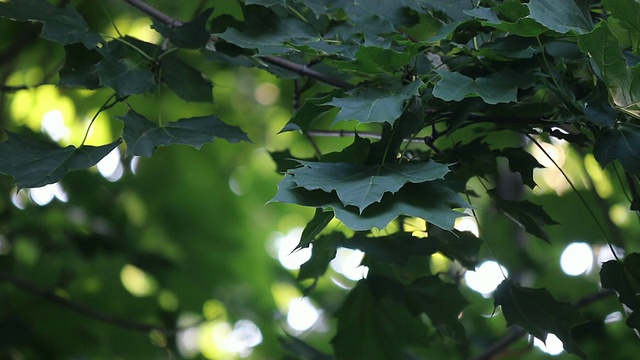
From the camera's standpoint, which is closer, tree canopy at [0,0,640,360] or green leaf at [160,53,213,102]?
tree canopy at [0,0,640,360]

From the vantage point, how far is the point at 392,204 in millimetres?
1038

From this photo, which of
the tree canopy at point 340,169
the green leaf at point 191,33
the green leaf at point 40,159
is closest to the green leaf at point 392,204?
the tree canopy at point 340,169

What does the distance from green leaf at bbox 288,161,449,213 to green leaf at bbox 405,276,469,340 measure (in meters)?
0.43

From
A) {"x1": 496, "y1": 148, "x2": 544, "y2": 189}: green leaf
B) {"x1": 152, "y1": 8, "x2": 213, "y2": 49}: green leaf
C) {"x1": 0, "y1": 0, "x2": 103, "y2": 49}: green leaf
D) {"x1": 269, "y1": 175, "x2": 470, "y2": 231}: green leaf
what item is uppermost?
{"x1": 152, "y1": 8, "x2": 213, "y2": 49}: green leaf

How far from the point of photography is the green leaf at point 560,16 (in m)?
1.06

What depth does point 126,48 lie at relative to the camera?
1457 mm

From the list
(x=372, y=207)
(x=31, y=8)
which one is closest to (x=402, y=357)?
(x=372, y=207)

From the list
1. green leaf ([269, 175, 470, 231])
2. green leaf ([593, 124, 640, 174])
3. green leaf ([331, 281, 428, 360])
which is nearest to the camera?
green leaf ([269, 175, 470, 231])

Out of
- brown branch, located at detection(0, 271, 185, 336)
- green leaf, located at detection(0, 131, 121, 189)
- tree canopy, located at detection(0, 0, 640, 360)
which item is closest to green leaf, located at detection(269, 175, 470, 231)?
tree canopy, located at detection(0, 0, 640, 360)

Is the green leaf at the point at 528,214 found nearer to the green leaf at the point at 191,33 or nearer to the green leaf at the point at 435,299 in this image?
the green leaf at the point at 435,299

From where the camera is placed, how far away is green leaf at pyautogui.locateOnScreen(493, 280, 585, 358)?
1.29m

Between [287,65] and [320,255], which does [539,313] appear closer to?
[320,255]

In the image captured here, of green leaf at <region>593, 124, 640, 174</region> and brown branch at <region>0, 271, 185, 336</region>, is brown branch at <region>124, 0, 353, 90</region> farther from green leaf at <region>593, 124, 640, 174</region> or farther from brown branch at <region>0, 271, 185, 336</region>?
brown branch at <region>0, 271, 185, 336</region>

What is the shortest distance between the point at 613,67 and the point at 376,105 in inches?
12.6
